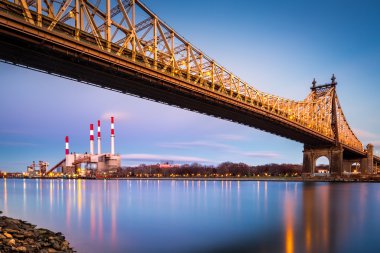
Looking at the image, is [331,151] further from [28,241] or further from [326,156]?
[28,241]

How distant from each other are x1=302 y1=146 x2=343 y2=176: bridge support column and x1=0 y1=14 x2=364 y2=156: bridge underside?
35.0 metres

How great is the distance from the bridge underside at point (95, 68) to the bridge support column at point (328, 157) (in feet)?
115

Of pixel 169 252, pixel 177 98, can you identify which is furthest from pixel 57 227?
pixel 177 98

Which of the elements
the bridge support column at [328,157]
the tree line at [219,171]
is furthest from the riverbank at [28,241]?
the tree line at [219,171]

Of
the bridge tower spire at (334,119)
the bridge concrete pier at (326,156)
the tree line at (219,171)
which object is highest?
the bridge tower spire at (334,119)

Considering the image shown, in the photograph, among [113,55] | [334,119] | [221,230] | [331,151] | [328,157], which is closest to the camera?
[221,230]

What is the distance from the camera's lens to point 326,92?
7294 centimetres

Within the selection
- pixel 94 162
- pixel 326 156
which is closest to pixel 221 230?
pixel 326 156

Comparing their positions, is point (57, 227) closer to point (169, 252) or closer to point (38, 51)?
point (169, 252)

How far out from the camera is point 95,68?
2088cm

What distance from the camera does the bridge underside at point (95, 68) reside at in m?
16.6

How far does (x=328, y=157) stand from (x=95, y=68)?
5640cm

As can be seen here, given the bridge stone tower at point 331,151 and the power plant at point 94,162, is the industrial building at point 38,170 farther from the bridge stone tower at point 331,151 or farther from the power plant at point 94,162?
the bridge stone tower at point 331,151

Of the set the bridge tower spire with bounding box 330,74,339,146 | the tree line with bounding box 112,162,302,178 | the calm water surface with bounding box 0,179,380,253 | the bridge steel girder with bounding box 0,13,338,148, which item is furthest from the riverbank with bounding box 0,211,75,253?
the tree line with bounding box 112,162,302,178
